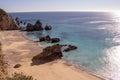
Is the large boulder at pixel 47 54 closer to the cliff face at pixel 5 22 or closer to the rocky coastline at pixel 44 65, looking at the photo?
the rocky coastline at pixel 44 65

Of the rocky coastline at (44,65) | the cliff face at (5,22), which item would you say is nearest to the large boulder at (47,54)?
the rocky coastline at (44,65)

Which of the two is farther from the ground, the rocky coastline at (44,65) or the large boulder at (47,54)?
the large boulder at (47,54)

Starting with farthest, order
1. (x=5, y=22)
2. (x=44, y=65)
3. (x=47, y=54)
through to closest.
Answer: (x=5, y=22) < (x=47, y=54) < (x=44, y=65)

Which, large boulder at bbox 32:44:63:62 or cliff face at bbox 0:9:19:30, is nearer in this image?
large boulder at bbox 32:44:63:62

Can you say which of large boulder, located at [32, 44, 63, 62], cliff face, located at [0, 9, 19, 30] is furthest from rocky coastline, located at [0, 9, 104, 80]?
cliff face, located at [0, 9, 19, 30]

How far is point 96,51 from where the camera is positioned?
4441 cm

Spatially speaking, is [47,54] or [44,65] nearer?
[44,65]

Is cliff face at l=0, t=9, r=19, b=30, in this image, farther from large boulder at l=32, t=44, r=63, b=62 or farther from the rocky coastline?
large boulder at l=32, t=44, r=63, b=62

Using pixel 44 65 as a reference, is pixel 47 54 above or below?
above

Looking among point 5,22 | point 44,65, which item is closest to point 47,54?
point 44,65

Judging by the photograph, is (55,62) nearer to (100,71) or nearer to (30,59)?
(30,59)

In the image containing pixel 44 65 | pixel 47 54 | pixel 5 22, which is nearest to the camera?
pixel 44 65

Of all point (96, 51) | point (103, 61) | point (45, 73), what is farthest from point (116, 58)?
point (45, 73)

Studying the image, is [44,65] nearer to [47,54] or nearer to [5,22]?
[47,54]
